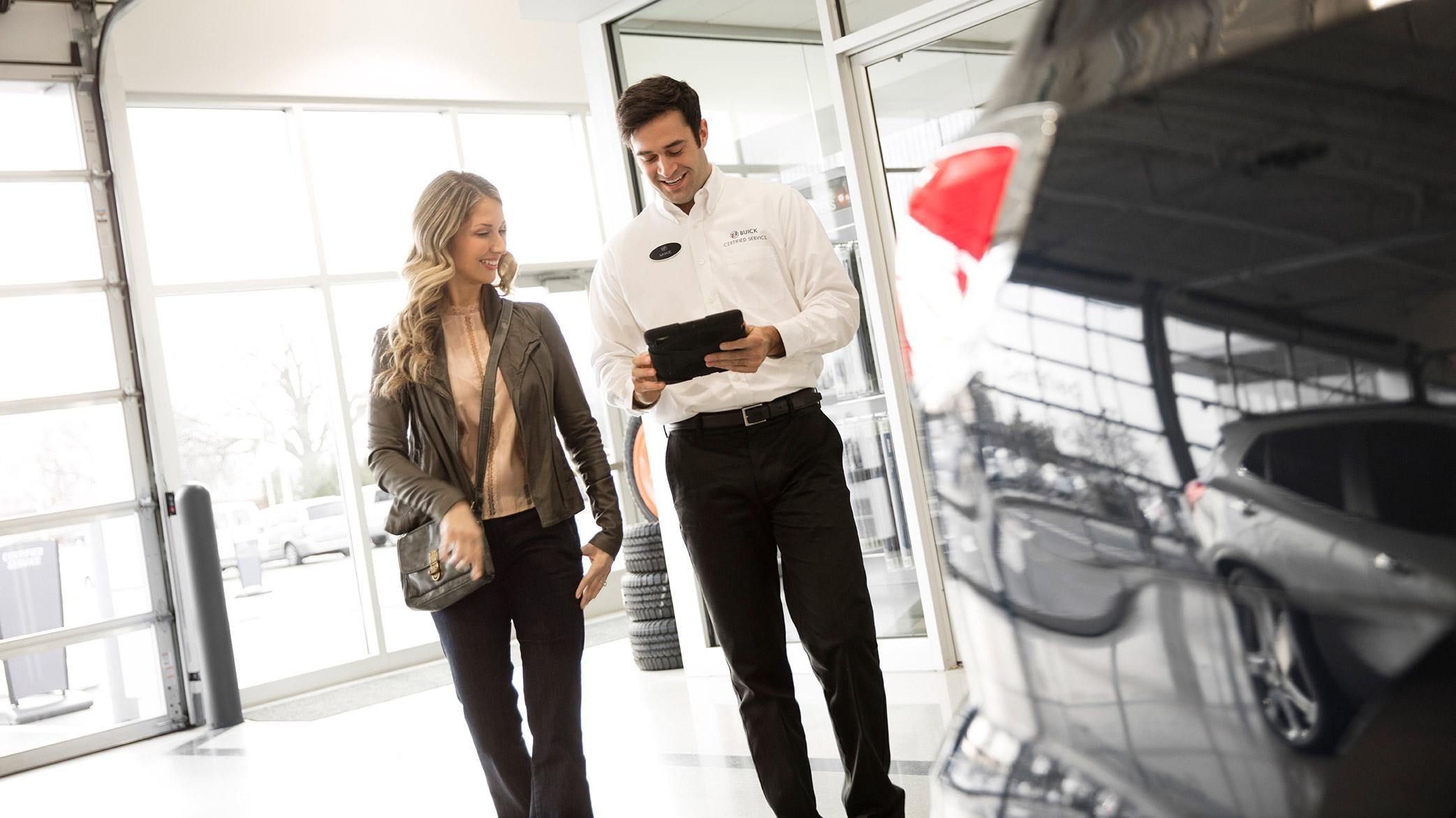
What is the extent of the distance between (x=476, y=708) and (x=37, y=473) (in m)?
4.83

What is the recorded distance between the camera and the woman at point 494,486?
7.05 feet

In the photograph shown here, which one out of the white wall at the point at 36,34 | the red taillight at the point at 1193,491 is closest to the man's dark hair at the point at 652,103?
the red taillight at the point at 1193,491

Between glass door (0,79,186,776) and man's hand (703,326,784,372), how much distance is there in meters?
5.15

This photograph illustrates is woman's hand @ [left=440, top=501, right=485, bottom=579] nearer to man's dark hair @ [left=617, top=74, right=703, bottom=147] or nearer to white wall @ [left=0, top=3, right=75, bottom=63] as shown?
man's dark hair @ [left=617, top=74, right=703, bottom=147]

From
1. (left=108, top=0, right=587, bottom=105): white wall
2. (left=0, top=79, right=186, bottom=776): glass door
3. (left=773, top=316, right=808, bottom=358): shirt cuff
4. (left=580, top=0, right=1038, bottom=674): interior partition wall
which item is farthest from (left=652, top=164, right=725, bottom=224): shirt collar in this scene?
(left=108, top=0, right=587, bottom=105): white wall

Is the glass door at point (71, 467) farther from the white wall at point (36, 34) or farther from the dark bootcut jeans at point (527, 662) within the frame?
the dark bootcut jeans at point (527, 662)

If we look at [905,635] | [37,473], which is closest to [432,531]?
[905,635]

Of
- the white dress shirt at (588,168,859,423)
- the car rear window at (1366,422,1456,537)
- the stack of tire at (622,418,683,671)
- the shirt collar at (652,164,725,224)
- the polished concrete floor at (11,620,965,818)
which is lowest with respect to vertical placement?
the polished concrete floor at (11,620,965,818)

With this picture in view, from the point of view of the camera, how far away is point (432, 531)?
2.12 m

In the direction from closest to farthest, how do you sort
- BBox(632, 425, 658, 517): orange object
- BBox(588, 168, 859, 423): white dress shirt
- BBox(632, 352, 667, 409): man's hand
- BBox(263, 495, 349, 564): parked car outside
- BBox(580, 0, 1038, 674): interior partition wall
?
1. BBox(632, 352, 667, 409): man's hand
2. BBox(588, 168, 859, 423): white dress shirt
3. BBox(580, 0, 1038, 674): interior partition wall
4. BBox(632, 425, 658, 517): orange object
5. BBox(263, 495, 349, 564): parked car outside

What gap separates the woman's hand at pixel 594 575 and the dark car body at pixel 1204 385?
1347mm

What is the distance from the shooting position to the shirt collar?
2.32m

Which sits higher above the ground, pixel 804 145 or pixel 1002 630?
pixel 804 145

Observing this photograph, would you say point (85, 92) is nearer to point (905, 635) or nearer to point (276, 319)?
point (276, 319)
